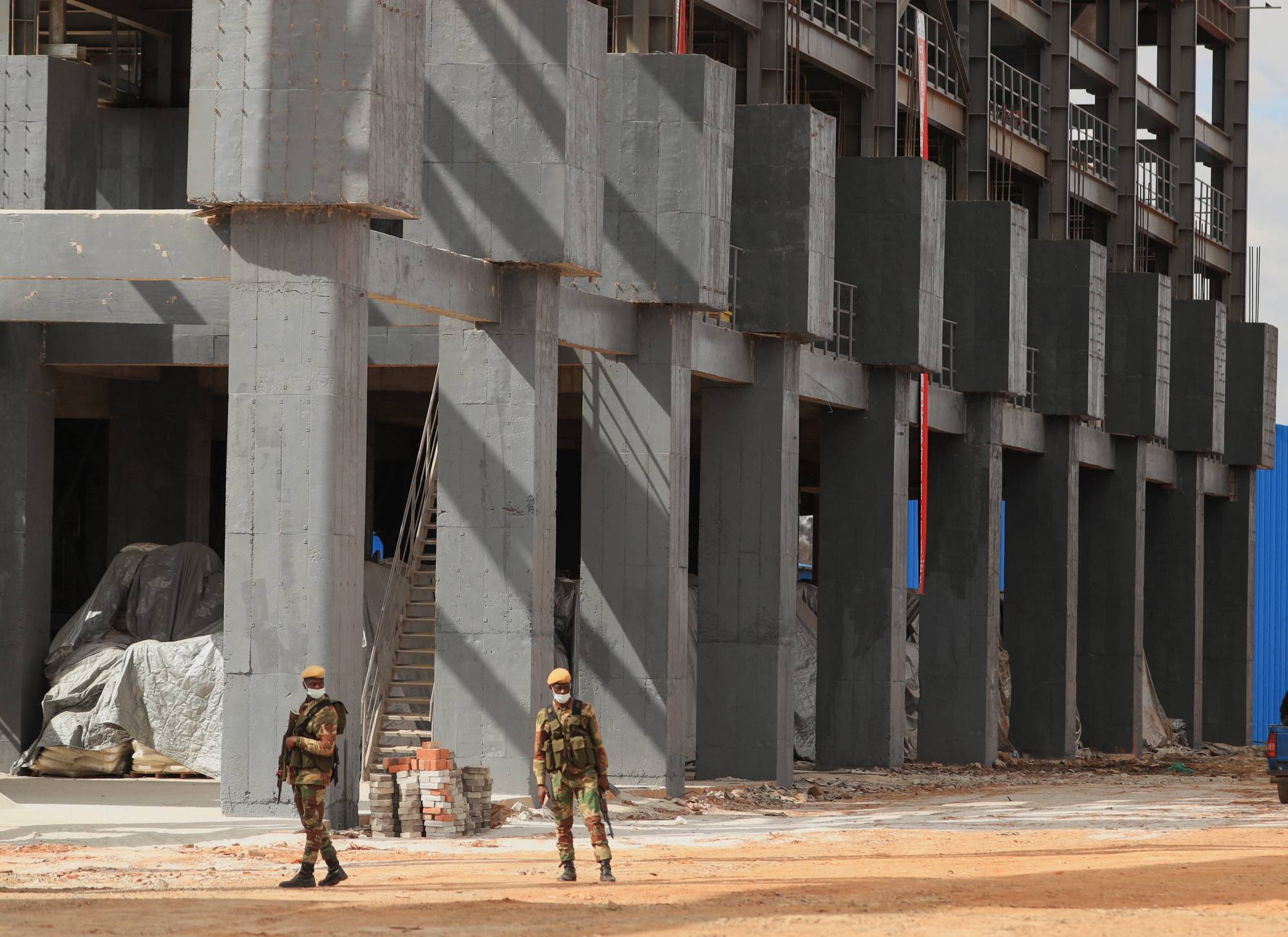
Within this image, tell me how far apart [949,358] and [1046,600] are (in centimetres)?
512

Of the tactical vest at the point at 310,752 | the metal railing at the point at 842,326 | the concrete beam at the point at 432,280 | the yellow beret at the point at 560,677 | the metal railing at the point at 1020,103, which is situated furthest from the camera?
the metal railing at the point at 1020,103

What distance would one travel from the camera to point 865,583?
30.3 meters

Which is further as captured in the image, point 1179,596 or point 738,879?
point 1179,596

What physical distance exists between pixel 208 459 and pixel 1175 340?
68.4ft

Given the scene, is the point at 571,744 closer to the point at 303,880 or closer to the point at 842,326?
the point at 303,880

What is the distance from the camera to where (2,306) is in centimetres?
2366

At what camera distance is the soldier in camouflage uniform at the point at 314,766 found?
14094 mm

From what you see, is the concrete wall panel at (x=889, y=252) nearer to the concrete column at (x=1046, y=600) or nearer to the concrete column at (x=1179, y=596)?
the concrete column at (x=1046, y=600)

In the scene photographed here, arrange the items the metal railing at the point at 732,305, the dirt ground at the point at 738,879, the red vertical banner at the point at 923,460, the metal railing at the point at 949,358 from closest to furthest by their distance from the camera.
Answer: the dirt ground at the point at 738,879
the metal railing at the point at 732,305
the red vertical banner at the point at 923,460
the metal railing at the point at 949,358

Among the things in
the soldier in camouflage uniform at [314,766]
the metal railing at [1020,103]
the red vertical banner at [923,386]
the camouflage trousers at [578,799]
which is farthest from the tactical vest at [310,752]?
the metal railing at [1020,103]

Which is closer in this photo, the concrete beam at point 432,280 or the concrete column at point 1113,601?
the concrete beam at point 432,280

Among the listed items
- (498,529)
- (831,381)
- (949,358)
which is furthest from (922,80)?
(498,529)

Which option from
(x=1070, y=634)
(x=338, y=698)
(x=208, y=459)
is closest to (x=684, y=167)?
(x=338, y=698)

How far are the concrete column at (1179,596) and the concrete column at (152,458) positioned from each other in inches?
825
